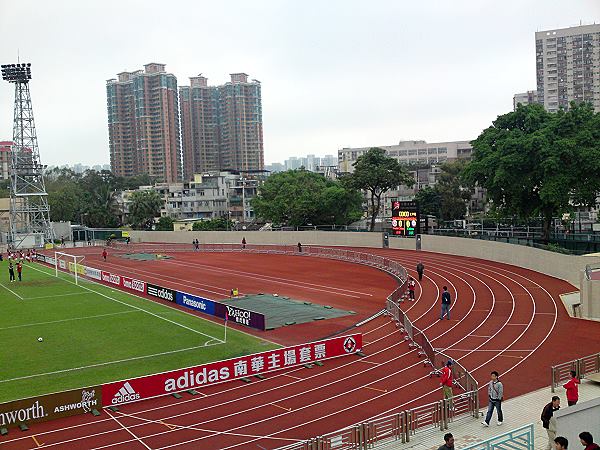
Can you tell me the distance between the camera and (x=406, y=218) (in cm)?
5156

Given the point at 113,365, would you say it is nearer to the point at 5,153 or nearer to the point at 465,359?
the point at 465,359

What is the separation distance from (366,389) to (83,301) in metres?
24.2

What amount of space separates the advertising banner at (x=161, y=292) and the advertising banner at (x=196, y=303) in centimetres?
82

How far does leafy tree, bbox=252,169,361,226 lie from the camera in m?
75.3

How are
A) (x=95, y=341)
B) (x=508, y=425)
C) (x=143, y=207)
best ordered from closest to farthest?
(x=508, y=425) → (x=95, y=341) → (x=143, y=207)

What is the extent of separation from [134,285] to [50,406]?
24.9m

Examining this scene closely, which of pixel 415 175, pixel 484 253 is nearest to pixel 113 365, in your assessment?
pixel 484 253

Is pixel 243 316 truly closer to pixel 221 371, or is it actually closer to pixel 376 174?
pixel 221 371

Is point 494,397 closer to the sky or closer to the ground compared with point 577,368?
closer to the sky

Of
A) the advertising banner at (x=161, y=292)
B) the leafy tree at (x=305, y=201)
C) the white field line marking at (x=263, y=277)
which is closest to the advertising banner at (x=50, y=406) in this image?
the advertising banner at (x=161, y=292)

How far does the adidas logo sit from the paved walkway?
8350mm

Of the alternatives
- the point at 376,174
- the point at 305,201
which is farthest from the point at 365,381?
the point at 305,201

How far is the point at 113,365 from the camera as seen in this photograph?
75.4ft

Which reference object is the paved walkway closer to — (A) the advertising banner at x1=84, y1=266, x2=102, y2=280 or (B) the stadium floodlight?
(A) the advertising banner at x1=84, y1=266, x2=102, y2=280
